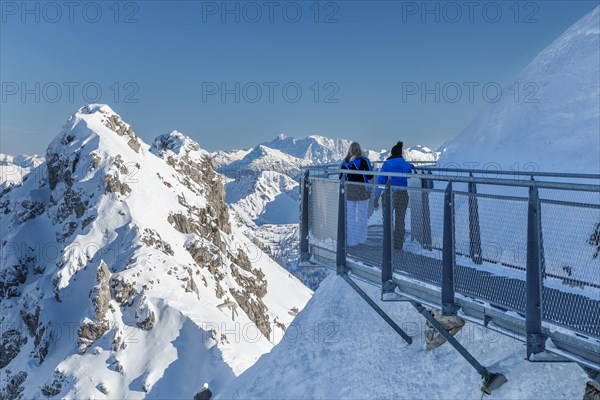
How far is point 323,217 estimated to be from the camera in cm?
1273

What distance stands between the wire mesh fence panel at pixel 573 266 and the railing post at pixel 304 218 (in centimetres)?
642

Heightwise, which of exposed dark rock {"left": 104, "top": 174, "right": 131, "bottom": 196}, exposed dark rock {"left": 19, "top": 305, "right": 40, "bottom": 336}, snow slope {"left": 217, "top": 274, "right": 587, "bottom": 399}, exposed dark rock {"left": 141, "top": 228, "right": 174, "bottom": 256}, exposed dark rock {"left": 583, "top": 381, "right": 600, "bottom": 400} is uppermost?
exposed dark rock {"left": 104, "top": 174, "right": 131, "bottom": 196}

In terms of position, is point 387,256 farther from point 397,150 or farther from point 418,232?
point 397,150

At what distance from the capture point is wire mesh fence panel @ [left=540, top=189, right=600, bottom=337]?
6.78 metres

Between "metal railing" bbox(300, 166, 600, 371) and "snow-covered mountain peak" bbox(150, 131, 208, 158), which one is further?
"snow-covered mountain peak" bbox(150, 131, 208, 158)

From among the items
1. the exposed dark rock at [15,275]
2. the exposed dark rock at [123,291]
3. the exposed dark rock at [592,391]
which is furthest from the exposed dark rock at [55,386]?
the exposed dark rock at [592,391]

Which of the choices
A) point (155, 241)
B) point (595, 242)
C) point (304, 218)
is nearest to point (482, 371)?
point (595, 242)

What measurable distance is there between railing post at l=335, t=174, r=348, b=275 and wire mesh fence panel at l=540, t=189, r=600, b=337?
450 cm

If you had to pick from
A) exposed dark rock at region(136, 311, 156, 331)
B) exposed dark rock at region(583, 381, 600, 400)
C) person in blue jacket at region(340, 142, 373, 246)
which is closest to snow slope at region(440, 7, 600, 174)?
person in blue jacket at region(340, 142, 373, 246)

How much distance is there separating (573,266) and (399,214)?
3.66m

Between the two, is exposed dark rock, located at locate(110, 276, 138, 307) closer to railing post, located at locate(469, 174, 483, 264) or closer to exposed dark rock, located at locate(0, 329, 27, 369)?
exposed dark rock, located at locate(0, 329, 27, 369)

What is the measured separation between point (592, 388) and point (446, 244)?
2789 mm

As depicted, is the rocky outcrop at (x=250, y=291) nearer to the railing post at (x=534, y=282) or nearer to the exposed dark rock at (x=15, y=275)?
the exposed dark rock at (x=15, y=275)

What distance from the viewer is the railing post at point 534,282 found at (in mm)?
6785
